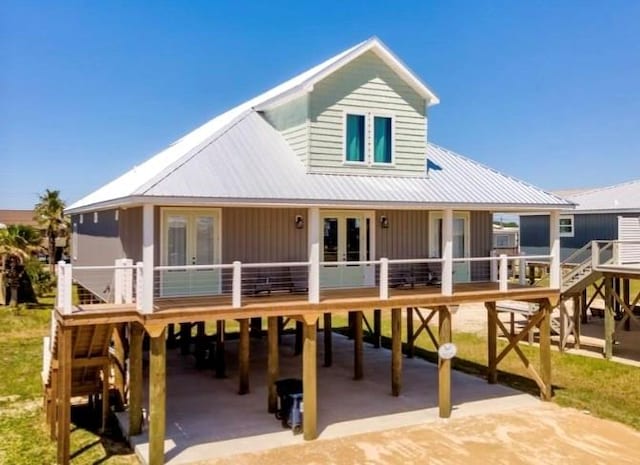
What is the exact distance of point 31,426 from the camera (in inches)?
603

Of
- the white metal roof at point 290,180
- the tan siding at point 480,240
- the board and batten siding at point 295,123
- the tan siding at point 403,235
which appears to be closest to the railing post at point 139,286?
the white metal roof at point 290,180

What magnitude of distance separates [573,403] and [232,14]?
67.9ft

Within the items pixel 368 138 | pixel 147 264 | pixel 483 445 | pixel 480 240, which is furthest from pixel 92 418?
pixel 480 240

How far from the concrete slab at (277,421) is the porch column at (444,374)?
36 cm

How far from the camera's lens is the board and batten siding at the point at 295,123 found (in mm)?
16297

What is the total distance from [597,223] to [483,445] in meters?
21.6

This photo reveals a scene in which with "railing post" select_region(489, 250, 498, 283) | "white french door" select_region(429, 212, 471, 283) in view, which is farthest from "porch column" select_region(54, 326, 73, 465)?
"railing post" select_region(489, 250, 498, 283)

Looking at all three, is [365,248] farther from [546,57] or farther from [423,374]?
[546,57]

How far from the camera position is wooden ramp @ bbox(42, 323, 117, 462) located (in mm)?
12359

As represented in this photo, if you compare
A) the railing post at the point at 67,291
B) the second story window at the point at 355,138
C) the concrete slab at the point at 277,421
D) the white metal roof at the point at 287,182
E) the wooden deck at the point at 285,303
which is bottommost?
the concrete slab at the point at 277,421

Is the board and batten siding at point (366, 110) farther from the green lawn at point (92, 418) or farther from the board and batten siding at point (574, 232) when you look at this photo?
the board and batten siding at point (574, 232)

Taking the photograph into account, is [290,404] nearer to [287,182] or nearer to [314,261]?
[314,261]

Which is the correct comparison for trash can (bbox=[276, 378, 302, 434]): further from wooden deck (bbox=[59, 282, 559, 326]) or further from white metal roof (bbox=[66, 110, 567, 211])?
white metal roof (bbox=[66, 110, 567, 211])

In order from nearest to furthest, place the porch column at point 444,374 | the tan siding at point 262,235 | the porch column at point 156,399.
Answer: the porch column at point 156,399, the tan siding at point 262,235, the porch column at point 444,374
